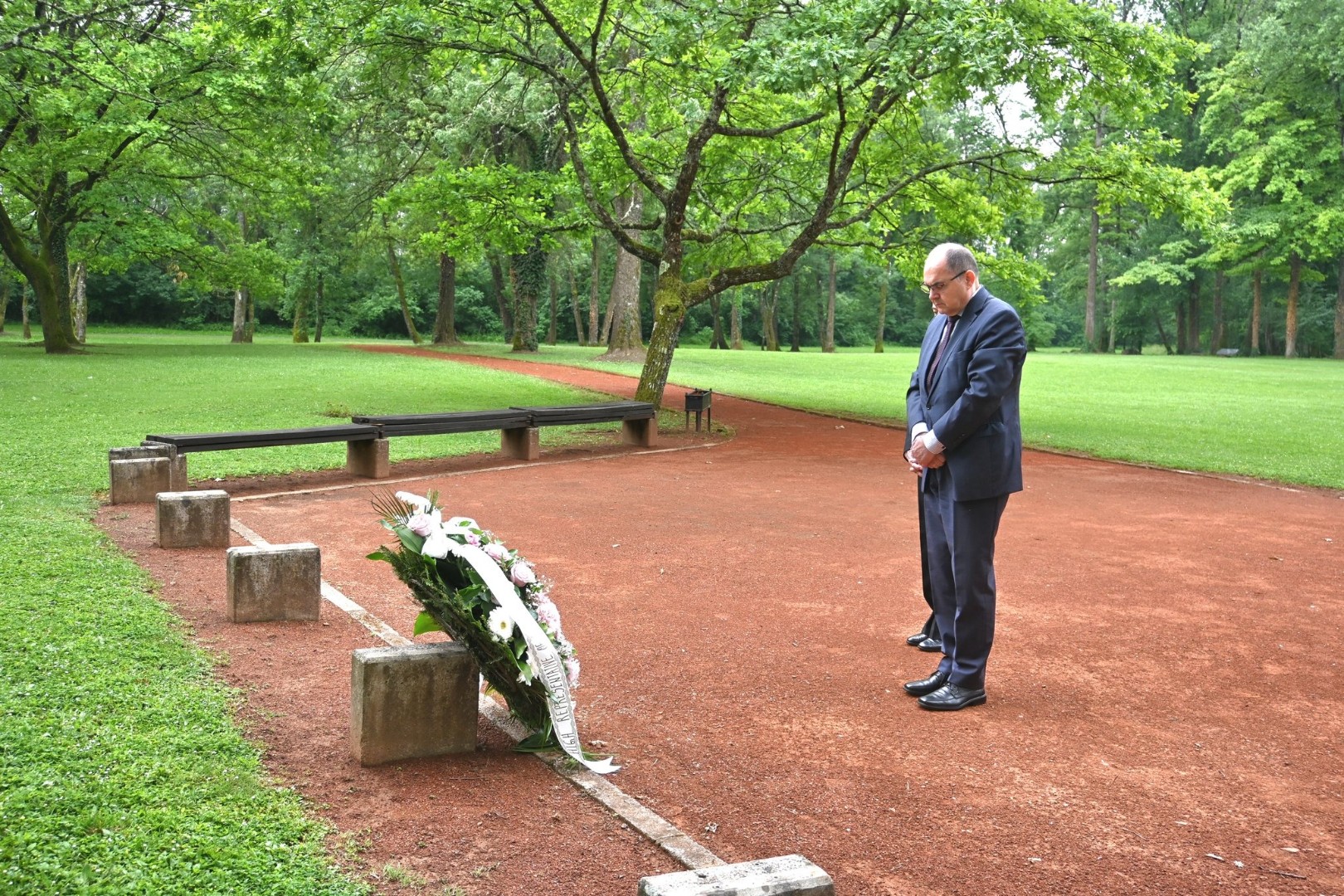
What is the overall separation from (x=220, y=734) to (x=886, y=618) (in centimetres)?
395

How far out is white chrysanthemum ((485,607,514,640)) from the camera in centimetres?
427

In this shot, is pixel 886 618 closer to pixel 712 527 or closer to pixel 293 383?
pixel 712 527

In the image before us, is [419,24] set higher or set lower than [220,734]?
higher

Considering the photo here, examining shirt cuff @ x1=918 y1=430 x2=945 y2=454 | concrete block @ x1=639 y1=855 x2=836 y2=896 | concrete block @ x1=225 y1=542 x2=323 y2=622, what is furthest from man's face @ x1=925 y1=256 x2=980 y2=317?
concrete block @ x1=225 y1=542 x2=323 y2=622

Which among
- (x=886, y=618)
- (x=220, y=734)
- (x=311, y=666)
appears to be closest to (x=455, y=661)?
(x=220, y=734)

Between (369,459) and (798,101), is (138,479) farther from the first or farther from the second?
(798,101)

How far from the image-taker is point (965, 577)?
5.25 meters

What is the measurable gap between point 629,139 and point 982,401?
15.0 meters

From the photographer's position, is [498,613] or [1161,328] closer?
[498,613]

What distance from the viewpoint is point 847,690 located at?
5.59 meters

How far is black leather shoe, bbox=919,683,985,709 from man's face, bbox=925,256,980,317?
1.78 m

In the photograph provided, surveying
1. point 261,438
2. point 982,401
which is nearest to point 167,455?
point 261,438

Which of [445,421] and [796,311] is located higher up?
[796,311]

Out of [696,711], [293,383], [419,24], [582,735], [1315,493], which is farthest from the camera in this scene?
[293,383]
